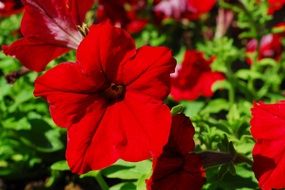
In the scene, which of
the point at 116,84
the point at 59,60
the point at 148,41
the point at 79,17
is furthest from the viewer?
the point at 148,41

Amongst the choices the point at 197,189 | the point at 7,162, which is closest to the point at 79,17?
the point at 197,189

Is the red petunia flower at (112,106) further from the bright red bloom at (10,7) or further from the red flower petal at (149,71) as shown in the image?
the bright red bloom at (10,7)

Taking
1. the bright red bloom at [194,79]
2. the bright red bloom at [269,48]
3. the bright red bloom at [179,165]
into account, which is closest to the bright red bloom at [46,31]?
the bright red bloom at [179,165]

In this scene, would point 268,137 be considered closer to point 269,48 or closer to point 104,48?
point 104,48

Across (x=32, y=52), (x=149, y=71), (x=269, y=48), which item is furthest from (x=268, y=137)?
(x=269, y=48)

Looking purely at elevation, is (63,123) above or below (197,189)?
above

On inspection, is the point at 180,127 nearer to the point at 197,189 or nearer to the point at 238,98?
the point at 197,189
